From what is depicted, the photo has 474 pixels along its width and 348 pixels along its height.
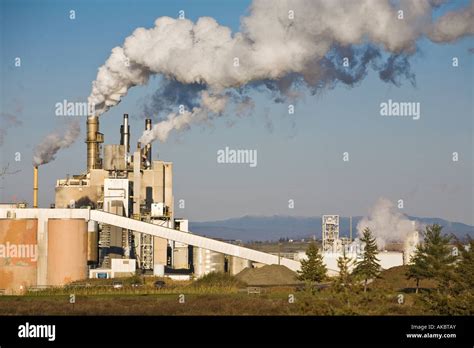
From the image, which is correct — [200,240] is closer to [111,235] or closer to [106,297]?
[111,235]

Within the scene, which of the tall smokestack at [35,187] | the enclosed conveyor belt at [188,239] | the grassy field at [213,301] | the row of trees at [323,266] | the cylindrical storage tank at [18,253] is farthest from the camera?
the tall smokestack at [35,187]

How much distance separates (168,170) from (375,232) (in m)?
21.4

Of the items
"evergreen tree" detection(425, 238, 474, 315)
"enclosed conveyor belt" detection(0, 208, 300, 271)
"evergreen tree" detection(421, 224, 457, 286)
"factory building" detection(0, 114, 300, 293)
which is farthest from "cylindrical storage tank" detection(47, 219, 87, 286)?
"evergreen tree" detection(425, 238, 474, 315)

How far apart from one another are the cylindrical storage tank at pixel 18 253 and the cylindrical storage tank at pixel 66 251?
1.28 meters

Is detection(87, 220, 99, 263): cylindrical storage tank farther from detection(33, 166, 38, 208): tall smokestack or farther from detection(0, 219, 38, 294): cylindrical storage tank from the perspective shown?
detection(33, 166, 38, 208): tall smokestack

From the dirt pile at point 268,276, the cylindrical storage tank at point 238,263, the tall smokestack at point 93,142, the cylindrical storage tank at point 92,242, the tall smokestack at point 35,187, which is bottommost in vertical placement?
the dirt pile at point 268,276

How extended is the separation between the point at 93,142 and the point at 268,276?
27.4 meters

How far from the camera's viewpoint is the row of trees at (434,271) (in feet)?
127

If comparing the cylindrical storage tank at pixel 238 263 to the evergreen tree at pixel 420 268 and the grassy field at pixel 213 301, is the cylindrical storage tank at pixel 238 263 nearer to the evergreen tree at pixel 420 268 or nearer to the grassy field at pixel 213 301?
the grassy field at pixel 213 301

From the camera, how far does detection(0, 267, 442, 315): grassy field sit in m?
36.9

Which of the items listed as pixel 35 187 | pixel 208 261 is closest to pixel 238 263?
pixel 208 261

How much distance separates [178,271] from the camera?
83188 millimetres

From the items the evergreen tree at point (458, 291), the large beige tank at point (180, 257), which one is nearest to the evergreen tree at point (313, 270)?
the evergreen tree at point (458, 291)

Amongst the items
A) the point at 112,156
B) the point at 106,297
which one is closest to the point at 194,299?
the point at 106,297
